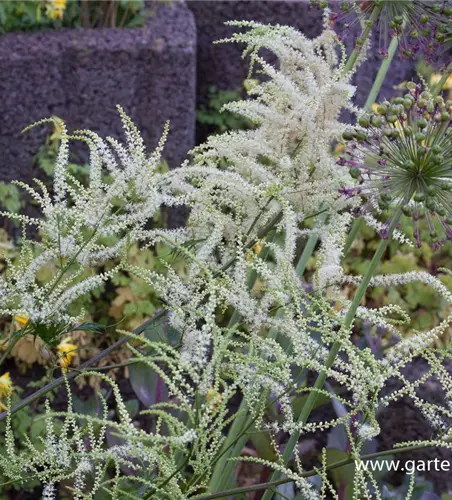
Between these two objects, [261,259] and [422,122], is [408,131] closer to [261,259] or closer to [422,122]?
[422,122]

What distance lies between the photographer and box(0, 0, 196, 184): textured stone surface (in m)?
2.84

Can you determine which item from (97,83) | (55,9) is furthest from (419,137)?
(55,9)

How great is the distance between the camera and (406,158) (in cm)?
92

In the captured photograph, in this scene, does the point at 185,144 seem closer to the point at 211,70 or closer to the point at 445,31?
the point at 211,70

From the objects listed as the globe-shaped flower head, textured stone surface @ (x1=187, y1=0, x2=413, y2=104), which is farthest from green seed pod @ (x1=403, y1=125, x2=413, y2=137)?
textured stone surface @ (x1=187, y1=0, x2=413, y2=104)

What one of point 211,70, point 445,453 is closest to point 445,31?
point 445,453

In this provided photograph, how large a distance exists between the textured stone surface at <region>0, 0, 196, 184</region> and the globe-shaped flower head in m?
2.10

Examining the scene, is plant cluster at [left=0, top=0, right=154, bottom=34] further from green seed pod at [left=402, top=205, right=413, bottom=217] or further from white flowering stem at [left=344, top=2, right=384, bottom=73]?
green seed pod at [left=402, top=205, right=413, bottom=217]

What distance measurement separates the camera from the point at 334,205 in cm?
108

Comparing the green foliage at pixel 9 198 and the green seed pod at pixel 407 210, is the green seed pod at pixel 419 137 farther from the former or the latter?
the green foliage at pixel 9 198

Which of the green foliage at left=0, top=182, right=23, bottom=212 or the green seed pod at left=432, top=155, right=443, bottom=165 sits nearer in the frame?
the green seed pod at left=432, top=155, right=443, bottom=165

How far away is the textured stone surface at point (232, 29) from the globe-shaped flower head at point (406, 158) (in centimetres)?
251

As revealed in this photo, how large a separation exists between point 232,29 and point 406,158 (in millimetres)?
2690

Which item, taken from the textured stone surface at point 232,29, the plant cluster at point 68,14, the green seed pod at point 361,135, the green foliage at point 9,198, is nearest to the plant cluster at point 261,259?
the green seed pod at point 361,135
